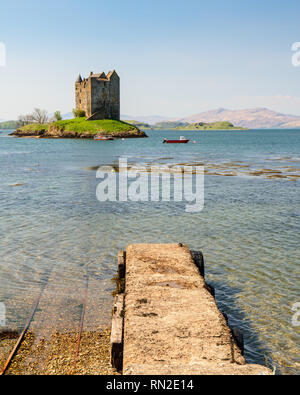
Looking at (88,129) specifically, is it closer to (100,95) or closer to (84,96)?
(100,95)

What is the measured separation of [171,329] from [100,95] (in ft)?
481

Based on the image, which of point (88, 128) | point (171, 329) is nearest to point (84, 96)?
point (88, 128)

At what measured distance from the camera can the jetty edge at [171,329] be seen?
5.64m

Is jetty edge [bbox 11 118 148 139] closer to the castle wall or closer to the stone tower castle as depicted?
the stone tower castle

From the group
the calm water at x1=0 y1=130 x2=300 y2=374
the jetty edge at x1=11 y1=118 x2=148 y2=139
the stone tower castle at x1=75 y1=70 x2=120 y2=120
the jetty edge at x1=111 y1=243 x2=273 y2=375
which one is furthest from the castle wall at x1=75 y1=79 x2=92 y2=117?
the jetty edge at x1=111 y1=243 x2=273 y2=375

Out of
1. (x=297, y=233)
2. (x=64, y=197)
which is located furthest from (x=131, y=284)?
(x=64, y=197)

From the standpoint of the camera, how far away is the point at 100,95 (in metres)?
145

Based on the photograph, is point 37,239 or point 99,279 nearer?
point 99,279

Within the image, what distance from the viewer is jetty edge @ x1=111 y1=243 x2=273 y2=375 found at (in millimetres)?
5645

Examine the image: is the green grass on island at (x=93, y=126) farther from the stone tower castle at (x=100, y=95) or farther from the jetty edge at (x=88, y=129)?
the stone tower castle at (x=100, y=95)

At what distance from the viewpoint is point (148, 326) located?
691 cm

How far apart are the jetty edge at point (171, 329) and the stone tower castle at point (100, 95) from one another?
466 feet
